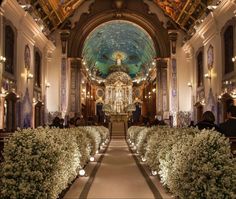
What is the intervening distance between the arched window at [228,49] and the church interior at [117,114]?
0.18 feet

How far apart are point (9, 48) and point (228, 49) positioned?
10620mm

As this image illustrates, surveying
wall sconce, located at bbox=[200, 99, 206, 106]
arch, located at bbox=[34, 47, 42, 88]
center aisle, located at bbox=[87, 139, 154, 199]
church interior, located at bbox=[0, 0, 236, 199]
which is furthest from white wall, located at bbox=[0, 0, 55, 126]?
wall sconce, located at bbox=[200, 99, 206, 106]

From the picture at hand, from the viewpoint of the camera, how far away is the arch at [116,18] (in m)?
32.1

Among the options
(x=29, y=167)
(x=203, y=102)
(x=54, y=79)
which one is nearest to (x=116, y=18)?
(x=54, y=79)

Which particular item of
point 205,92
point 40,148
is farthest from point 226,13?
point 40,148

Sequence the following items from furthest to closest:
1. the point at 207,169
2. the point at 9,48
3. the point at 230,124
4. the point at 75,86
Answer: the point at 75,86, the point at 9,48, the point at 230,124, the point at 207,169

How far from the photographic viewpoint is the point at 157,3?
31547 millimetres

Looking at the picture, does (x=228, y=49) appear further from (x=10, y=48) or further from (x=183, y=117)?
(x=183, y=117)

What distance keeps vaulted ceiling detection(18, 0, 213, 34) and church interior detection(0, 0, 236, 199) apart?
104 mm

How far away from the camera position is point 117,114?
4525cm

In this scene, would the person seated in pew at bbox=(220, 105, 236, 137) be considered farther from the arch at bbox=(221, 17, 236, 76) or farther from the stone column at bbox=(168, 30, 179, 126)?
the stone column at bbox=(168, 30, 179, 126)

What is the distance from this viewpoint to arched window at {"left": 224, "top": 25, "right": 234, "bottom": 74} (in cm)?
1988

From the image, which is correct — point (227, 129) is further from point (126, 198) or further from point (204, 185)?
point (204, 185)

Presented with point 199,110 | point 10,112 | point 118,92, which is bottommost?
point 10,112
